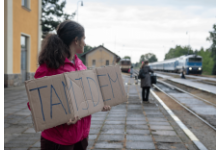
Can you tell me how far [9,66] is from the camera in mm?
13719

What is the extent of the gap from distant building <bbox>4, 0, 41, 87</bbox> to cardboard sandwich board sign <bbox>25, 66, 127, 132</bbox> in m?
10.3

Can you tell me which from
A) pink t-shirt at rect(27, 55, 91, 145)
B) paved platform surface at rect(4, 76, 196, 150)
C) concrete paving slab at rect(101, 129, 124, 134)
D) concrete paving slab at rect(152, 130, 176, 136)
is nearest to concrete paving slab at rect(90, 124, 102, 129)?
paved platform surface at rect(4, 76, 196, 150)

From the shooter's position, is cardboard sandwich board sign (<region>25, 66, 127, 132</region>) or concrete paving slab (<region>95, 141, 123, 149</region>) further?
concrete paving slab (<region>95, 141, 123, 149</region>)

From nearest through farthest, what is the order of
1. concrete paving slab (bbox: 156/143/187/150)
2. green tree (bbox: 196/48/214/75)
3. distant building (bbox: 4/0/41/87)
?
concrete paving slab (bbox: 156/143/187/150) < distant building (bbox: 4/0/41/87) < green tree (bbox: 196/48/214/75)

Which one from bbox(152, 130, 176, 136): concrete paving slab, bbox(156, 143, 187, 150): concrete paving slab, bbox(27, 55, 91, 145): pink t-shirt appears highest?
bbox(27, 55, 91, 145): pink t-shirt

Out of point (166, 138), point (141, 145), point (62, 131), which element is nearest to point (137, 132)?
point (166, 138)

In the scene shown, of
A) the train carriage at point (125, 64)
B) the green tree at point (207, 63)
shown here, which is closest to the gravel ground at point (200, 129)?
the train carriage at point (125, 64)

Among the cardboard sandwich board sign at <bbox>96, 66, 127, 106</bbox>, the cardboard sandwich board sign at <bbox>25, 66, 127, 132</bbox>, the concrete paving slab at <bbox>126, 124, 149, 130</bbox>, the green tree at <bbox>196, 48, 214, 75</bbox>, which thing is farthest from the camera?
the green tree at <bbox>196, 48, 214, 75</bbox>

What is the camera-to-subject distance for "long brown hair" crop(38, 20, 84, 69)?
190 centimetres

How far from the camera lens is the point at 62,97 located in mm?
1924

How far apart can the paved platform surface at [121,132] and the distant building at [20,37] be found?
6397mm

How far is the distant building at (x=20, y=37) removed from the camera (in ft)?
44.4

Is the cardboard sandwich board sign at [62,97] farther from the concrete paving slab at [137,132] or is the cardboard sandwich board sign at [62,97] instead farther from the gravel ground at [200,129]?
the gravel ground at [200,129]

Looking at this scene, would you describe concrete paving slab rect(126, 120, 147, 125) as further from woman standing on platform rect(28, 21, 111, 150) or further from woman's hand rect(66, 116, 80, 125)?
woman's hand rect(66, 116, 80, 125)
